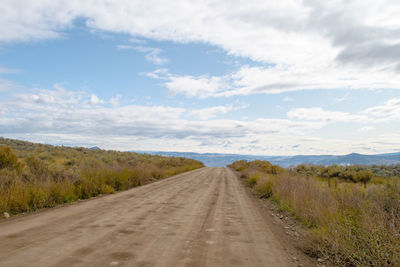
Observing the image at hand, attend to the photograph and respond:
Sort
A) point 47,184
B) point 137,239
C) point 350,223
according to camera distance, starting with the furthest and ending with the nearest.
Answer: point 47,184 → point 137,239 → point 350,223

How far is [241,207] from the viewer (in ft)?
34.4

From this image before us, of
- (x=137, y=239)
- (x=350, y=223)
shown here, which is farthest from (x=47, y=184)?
(x=350, y=223)

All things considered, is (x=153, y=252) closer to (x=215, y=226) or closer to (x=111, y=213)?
(x=215, y=226)

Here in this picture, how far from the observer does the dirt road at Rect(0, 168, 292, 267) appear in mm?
4492

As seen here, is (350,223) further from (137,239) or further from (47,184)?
(47,184)

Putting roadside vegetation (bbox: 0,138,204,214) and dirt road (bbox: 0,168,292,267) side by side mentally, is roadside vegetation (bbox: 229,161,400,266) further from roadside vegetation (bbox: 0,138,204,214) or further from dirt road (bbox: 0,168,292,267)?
roadside vegetation (bbox: 0,138,204,214)

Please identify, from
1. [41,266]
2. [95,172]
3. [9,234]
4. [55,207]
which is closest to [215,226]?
[41,266]

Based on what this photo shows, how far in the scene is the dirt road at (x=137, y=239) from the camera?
14.7ft

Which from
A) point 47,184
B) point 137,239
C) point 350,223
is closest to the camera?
point 350,223

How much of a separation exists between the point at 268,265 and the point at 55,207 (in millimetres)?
7764

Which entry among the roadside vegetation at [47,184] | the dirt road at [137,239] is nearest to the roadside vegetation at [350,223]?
the dirt road at [137,239]

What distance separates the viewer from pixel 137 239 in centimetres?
559

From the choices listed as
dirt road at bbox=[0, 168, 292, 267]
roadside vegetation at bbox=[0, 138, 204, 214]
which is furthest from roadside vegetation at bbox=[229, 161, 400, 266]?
roadside vegetation at bbox=[0, 138, 204, 214]

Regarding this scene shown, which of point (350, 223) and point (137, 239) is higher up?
point (350, 223)
